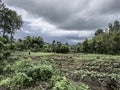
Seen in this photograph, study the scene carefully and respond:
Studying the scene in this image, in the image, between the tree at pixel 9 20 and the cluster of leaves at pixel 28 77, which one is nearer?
the cluster of leaves at pixel 28 77

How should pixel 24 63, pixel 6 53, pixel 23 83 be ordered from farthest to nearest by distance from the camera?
pixel 6 53 → pixel 24 63 → pixel 23 83

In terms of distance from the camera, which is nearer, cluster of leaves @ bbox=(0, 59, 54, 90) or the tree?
cluster of leaves @ bbox=(0, 59, 54, 90)

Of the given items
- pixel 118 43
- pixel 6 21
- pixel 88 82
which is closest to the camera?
pixel 88 82

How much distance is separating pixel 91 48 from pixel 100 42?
1.95 m

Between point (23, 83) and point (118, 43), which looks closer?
point (23, 83)

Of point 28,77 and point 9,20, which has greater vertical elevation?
point 9,20

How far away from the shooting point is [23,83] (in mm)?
8062

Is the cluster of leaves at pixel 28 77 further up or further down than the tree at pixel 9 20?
further down

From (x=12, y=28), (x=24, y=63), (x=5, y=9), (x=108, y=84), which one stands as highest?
(x=5, y=9)

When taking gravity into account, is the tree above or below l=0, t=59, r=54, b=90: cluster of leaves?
above

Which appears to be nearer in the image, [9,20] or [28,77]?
[28,77]

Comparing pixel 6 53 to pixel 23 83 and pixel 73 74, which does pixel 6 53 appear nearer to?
pixel 73 74

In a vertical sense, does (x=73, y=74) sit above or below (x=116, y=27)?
below

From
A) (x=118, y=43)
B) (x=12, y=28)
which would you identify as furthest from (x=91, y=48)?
(x=12, y=28)
